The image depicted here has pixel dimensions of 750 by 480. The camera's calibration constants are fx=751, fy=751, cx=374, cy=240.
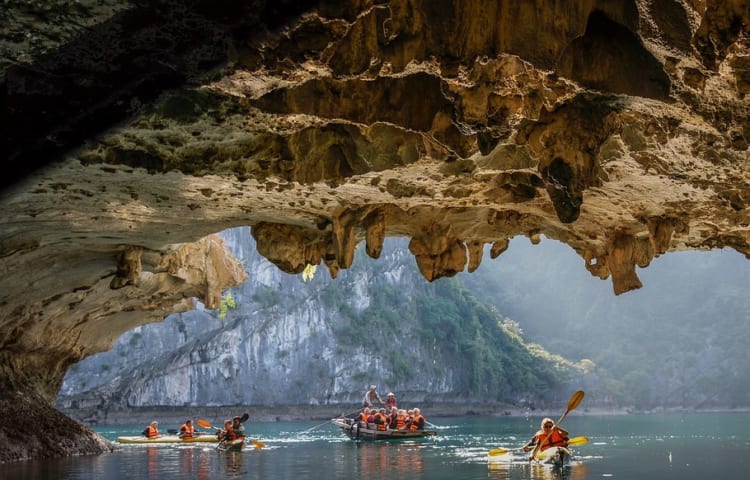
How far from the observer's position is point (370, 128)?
646 cm

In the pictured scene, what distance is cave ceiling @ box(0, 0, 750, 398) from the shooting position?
4.23m

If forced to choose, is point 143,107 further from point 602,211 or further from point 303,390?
point 303,390

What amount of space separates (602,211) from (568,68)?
14.0 ft

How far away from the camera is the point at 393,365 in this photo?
197ft

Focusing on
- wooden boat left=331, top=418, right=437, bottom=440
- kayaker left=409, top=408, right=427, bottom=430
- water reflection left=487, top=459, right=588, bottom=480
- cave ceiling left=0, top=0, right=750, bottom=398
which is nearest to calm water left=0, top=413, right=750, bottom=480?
water reflection left=487, top=459, right=588, bottom=480

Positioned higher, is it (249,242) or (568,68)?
(249,242)

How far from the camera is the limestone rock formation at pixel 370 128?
4.23 m

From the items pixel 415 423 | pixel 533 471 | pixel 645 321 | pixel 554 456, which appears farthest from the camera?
pixel 645 321

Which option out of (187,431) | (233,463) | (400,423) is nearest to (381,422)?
(400,423)

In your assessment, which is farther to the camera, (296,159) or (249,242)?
(249,242)

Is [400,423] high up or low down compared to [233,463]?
down

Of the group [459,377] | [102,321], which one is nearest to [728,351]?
[459,377]

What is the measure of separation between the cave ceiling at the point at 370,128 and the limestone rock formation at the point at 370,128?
0.02 metres

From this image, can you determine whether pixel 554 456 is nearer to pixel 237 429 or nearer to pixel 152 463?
pixel 152 463
